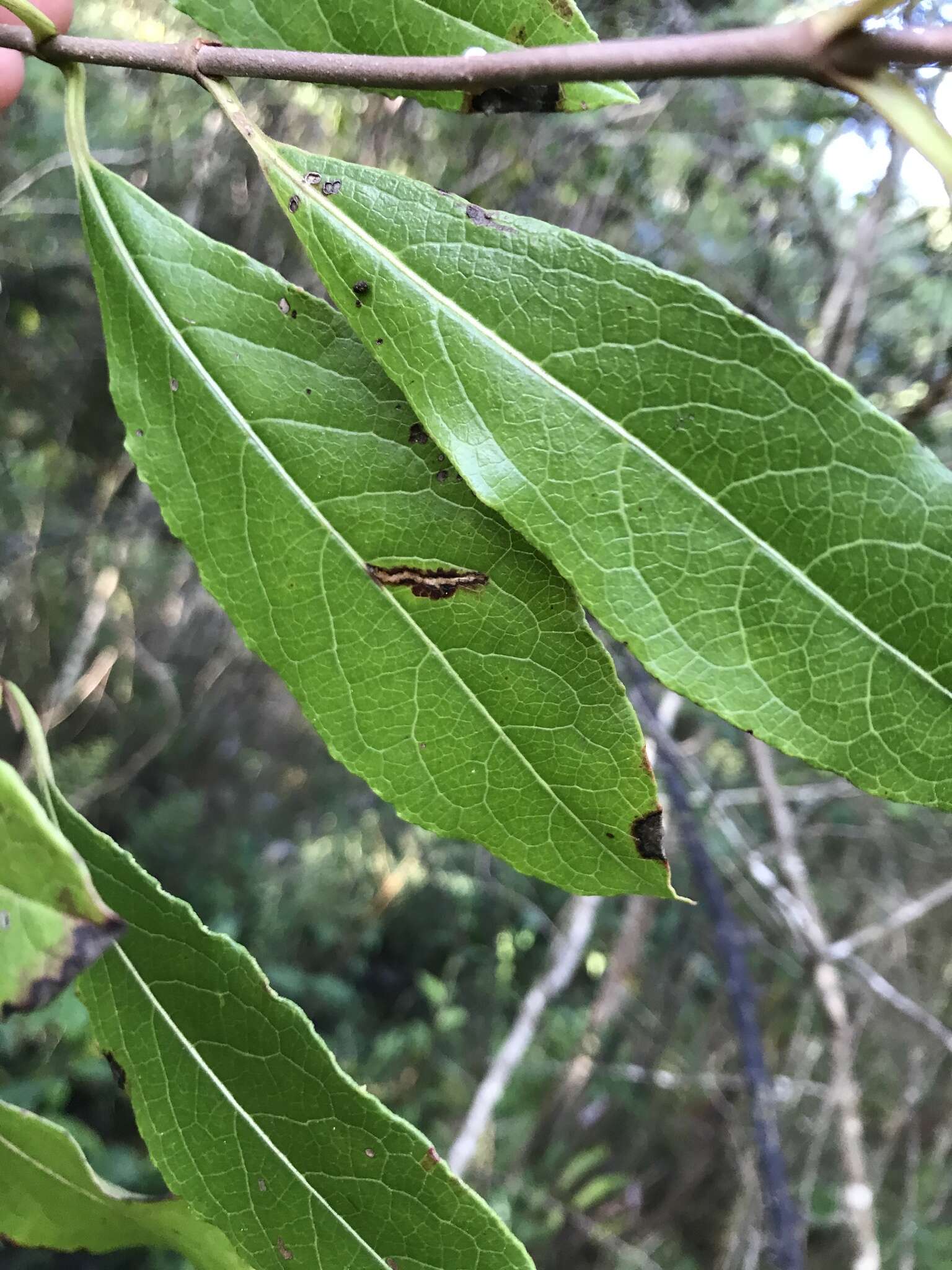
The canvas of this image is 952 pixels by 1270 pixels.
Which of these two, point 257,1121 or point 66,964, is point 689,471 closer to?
point 66,964

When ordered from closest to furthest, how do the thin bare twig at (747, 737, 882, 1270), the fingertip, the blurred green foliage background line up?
the fingertip, the thin bare twig at (747, 737, 882, 1270), the blurred green foliage background

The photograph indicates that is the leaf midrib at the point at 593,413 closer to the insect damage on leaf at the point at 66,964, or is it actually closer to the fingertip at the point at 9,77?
the insect damage on leaf at the point at 66,964

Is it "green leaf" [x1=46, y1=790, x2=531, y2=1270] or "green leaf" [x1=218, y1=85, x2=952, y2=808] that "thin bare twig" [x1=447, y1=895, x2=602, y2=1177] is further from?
"green leaf" [x1=218, y1=85, x2=952, y2=808]

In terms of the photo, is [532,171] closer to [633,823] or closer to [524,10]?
[524,10]

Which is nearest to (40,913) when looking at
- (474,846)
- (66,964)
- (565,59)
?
(66,964)

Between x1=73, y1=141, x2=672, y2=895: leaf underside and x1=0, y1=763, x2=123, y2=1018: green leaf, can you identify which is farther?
x1=73, y1=141, x2=672, y2=895: leaf underside

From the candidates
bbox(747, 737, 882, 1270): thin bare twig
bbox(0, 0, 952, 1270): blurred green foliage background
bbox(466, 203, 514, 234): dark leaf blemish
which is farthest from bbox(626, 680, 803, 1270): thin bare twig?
bbox(466, 203, 514, 234): dark leaf blemish
